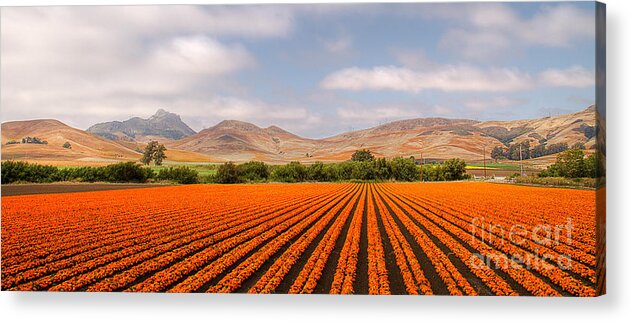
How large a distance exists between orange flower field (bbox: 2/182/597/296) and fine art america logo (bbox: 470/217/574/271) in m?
0.02

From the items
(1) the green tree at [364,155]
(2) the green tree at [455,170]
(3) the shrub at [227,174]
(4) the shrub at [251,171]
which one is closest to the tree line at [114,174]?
(3) the shrub at [227,174]

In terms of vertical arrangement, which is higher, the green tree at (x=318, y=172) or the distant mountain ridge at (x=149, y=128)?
the distant mountain ridge at (x=149, y=128)

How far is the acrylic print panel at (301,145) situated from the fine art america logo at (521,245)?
26 millimetres

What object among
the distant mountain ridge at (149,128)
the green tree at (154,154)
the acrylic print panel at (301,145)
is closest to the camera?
the acrylic print panel at (301,145)

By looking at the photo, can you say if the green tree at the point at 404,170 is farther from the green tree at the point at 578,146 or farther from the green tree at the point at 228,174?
the green tree at the point at 228,174

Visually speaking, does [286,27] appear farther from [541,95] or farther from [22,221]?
[22,221]

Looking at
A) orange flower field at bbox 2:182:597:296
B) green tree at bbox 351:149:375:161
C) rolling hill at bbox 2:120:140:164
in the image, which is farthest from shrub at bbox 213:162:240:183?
green tree at bbox 351:149:375:161

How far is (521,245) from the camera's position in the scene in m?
6.69

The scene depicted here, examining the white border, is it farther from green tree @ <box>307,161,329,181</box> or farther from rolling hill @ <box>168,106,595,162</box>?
green tree @ <box>307,161,329,181</box>

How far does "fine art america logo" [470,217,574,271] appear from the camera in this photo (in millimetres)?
6480

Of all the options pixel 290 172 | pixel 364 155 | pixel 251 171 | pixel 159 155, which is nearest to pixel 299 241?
pixel 290 172

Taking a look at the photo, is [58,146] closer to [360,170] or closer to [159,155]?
[159,155]

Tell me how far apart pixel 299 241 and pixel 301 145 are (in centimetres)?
176

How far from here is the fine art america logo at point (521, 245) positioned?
648 cm
